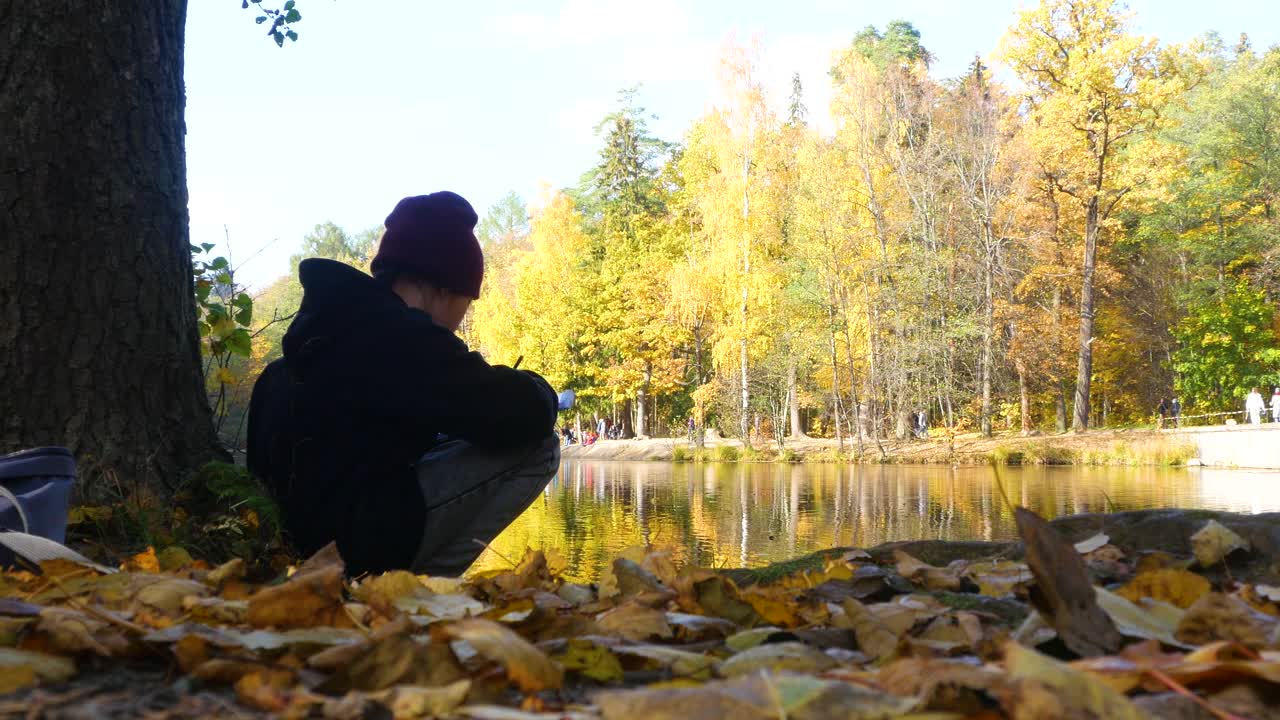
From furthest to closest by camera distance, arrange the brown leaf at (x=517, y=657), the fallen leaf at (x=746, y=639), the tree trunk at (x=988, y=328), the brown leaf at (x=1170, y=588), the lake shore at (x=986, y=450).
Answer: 1. the tree trunk at (x=988, y=328)
2. the lake shore at (x=986, y=450)
3. the brown leaf at (x=1170, y=588)
4. the fallen leaf at (x=746, y=639)
5. the brown leaf at (x=517, y=657)

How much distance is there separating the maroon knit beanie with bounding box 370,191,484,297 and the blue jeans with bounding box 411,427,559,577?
1.57ft

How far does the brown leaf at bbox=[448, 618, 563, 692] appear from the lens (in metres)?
0.86

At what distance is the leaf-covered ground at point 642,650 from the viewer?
0.71m

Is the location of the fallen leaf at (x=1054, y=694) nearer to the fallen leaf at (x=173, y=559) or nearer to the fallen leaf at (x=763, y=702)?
the fallen leaf at (x=763, y=702)

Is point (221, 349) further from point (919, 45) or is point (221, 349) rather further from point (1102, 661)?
point (919, 45)

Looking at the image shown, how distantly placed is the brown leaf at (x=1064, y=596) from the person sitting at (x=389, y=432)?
1523mm

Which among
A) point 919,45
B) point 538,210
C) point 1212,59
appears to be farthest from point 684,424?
point 1212,59

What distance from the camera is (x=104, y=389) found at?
2609mm

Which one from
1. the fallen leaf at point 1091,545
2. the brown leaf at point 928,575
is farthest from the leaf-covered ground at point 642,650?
the fallen leaf at point 1091,545

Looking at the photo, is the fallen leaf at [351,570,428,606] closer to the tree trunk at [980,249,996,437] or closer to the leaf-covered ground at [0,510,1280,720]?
the leaf-covered ground at [0,510,1280,720]

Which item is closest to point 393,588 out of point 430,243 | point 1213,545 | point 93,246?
point 1213,545

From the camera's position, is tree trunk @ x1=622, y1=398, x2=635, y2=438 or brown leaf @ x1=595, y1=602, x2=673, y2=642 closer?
brown leaf @ x1=595, y1=602, x2=673, y2=642

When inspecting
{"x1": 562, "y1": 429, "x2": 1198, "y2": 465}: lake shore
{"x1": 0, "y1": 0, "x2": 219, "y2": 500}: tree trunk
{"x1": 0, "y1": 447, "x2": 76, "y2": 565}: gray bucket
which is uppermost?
{"x1": 0, "y1": 0, "x2": 219, "y2": 500}: tree trunk

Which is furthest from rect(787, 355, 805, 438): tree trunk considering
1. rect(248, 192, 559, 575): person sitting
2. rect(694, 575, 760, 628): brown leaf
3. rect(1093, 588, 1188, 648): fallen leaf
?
rect(1093, 588, 1188, 648): fallen leaf
